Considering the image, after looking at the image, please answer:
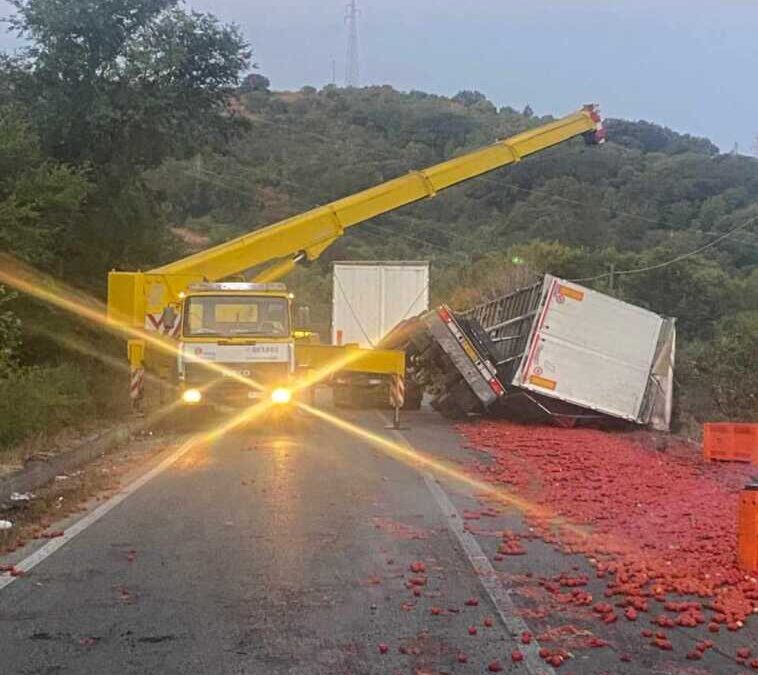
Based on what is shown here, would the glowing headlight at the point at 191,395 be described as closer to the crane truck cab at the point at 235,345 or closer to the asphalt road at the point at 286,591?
the crane truck cab at the point at 235,345

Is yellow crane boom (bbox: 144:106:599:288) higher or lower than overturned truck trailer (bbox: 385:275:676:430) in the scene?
higher

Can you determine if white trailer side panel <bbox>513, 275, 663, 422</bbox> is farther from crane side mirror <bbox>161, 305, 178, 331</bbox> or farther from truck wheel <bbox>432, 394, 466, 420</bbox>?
crane side mirror <bbox>161, 305, 178, 331</bbox>

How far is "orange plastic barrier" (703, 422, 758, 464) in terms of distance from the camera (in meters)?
16.5

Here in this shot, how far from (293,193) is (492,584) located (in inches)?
2191

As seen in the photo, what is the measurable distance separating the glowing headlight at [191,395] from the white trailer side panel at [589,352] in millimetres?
5697

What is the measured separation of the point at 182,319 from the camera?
19.3 meters

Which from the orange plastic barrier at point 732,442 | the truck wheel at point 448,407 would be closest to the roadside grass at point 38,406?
the truck wheel at point 448,407

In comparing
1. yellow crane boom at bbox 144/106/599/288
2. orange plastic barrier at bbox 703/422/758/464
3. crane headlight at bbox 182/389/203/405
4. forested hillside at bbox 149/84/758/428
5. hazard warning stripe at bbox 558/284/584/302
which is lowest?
orange plastic barrier at bbox 703/422/758/464

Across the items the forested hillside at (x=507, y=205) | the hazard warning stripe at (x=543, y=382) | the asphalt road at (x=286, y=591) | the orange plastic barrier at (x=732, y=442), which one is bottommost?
the asphalt road at (x=286, y=591)

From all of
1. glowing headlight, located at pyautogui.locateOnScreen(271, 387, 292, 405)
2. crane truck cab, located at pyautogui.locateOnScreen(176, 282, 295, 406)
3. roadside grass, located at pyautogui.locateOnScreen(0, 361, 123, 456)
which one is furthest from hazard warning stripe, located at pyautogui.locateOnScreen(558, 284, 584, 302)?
roadside grass, located at pyautogui.locateOnScreen(0, 361, 123, 456)

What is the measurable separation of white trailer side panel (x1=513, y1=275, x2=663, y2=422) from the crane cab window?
14.7ft

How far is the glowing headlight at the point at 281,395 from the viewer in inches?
746

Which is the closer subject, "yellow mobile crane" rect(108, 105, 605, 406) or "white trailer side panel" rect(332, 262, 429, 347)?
"yellow mobile crane" rect(108, 105, 605, 406)

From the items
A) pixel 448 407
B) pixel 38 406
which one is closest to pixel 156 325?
pixel 38 406
